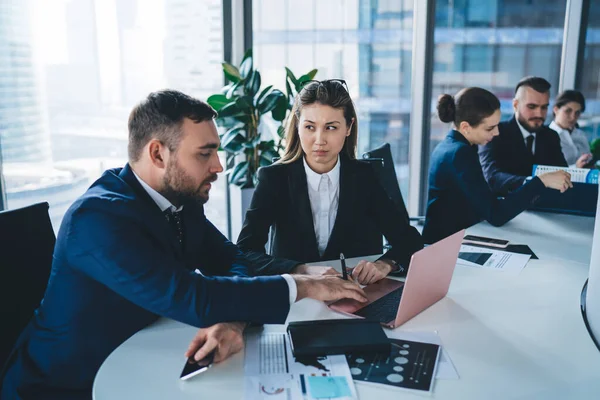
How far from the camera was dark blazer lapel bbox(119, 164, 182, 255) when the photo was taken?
1.30m

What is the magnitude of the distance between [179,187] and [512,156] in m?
2.52

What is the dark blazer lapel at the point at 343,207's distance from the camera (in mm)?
2078

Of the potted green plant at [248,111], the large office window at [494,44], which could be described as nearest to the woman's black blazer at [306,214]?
the potted green plant at [248,111]

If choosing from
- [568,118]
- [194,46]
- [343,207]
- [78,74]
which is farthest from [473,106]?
[78,74]

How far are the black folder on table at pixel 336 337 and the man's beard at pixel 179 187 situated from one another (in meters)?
0.46

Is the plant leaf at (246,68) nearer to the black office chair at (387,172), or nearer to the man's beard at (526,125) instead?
the black office chair at (387,172)

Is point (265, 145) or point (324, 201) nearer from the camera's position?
point (324, 201)

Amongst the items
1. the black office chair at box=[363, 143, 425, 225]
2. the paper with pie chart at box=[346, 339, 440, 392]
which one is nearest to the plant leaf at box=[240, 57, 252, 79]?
the black office chair at box=[363, 143, 425, 225]

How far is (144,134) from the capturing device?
1.39m

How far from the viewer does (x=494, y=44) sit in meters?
4.43

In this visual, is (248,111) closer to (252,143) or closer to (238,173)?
(252,143)

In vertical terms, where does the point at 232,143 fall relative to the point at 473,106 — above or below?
below

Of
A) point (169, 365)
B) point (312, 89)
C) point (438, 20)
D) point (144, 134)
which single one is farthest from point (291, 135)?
point (438, 20)

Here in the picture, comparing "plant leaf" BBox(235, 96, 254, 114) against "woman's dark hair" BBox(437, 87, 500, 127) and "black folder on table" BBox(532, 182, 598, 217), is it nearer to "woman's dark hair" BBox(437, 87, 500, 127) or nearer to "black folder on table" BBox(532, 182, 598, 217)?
"woman's dark hair" BBox(437, 87, 500, 127)
